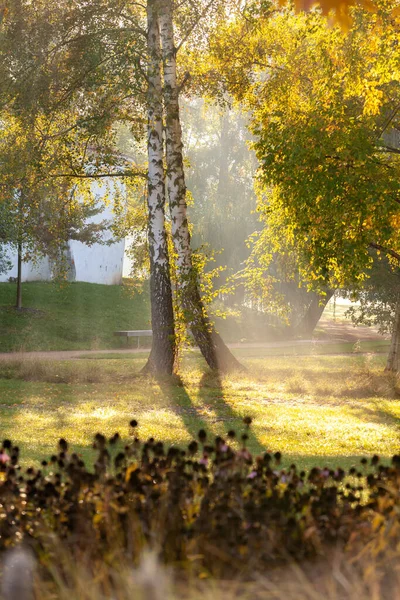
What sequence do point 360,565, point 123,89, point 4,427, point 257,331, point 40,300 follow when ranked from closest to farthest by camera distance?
1. point 360,565
2. point 4,427
3. point 123,89
4. point 40,300
5. point 257,331

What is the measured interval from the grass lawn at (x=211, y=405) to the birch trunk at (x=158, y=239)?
0.81 m

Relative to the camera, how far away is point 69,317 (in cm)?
3106

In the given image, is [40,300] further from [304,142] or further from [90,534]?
[90,534]

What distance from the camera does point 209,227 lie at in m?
39.7

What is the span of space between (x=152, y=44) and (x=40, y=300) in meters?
17.5

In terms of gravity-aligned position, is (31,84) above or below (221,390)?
above

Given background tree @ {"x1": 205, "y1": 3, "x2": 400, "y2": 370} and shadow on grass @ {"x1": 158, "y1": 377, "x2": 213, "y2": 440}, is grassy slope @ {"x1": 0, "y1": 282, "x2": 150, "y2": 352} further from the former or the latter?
background tree @ {"x1": 205, "y1": 3, "x2": 400, "y2": 370}

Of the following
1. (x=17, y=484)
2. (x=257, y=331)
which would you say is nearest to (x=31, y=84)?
(x=17, y=484)

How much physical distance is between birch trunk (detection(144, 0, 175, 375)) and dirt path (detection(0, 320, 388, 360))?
154 inches

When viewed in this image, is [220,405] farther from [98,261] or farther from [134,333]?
[98,261]

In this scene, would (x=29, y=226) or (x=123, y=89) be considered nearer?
(x=123, y=89)

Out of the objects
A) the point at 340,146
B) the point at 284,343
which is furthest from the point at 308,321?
the point at 340,146

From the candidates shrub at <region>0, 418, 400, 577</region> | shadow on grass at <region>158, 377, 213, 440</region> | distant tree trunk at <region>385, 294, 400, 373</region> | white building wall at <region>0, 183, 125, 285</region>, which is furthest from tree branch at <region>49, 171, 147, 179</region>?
white building wall at <region>0, 183, 125, 285</region>

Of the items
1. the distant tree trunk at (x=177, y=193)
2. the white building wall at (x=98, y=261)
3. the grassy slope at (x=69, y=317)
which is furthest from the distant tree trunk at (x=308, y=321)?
the distant tree trunk at (x=177, y=193)
